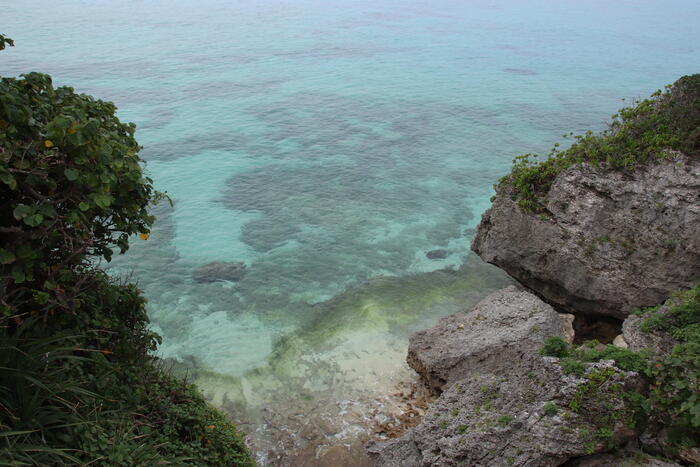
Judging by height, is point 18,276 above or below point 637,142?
below

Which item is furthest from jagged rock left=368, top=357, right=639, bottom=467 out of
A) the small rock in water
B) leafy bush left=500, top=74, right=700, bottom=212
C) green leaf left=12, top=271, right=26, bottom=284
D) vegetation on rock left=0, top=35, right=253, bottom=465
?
the small rock in water

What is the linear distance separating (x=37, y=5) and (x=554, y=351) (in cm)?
6506

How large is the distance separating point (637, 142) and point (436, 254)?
6898mm

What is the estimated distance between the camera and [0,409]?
208 inches

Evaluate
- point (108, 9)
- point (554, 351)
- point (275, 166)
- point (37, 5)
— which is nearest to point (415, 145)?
point (275, 166)

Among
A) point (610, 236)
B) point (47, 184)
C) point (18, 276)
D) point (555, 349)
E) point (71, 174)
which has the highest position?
point (71, 174)

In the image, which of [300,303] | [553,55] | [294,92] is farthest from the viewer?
[553,55]

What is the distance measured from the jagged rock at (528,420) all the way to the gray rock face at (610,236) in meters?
4.45

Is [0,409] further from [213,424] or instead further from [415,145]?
[415,145]

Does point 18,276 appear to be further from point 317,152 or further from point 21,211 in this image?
point 317,152

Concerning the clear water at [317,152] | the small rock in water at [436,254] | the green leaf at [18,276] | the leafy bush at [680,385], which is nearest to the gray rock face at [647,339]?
the leafy bush at [680,385]

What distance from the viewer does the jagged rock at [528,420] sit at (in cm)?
680

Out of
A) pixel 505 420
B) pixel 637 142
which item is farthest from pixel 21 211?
pixel 637 142

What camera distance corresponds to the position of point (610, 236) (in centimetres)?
1132
